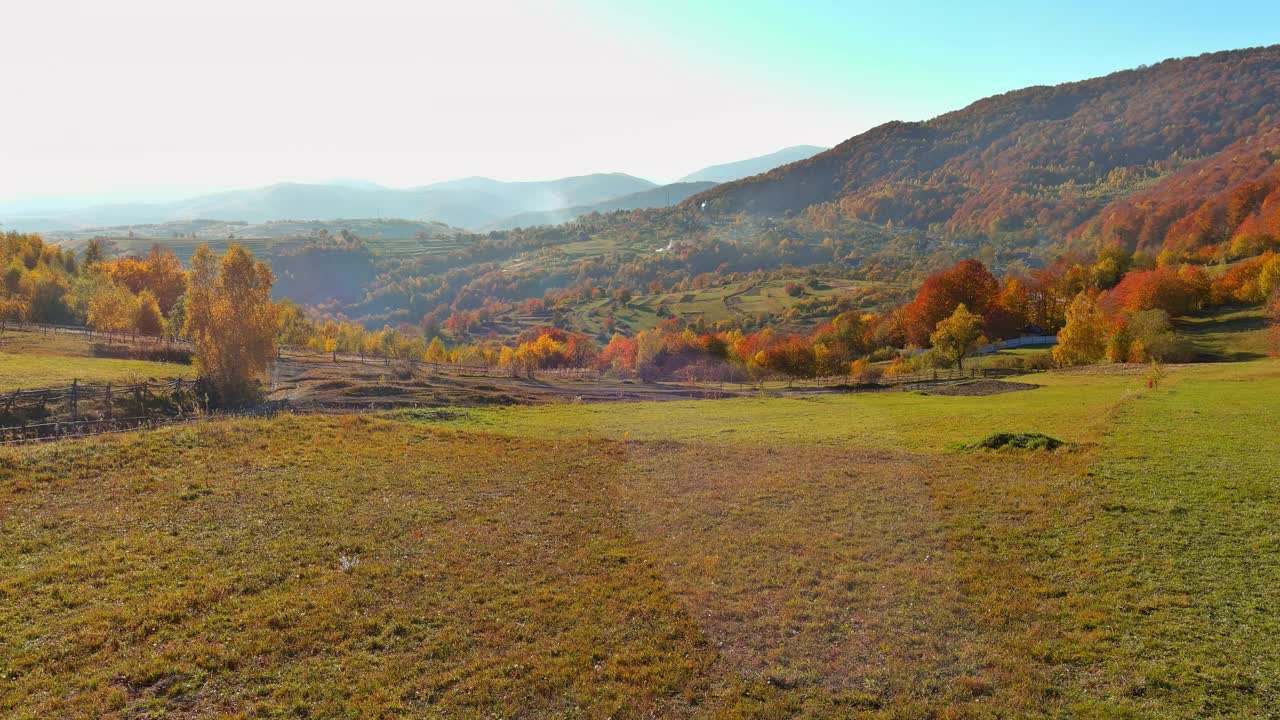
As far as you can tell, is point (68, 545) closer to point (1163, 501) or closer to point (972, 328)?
point (1163, 501)

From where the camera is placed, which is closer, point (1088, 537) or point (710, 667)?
point (710, 667)

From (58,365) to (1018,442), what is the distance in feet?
233

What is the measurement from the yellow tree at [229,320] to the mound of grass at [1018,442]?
45.6 m

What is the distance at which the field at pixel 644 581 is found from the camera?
10.2 m

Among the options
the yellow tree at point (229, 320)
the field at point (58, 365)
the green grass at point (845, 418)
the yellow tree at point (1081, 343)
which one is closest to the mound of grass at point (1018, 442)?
the green grass at point (845, 418)

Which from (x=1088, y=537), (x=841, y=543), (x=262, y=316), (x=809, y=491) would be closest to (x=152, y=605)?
(x=841, y=543)

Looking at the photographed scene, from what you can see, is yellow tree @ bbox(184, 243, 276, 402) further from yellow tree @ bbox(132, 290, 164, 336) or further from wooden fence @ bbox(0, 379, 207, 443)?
yellow tree @ bbox(132, 290, 164, 336)

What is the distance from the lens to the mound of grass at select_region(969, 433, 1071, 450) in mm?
25391

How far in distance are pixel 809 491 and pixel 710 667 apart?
11996 millimetres

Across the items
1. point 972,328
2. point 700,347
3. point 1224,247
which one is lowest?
point 700,347

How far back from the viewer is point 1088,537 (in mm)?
15891

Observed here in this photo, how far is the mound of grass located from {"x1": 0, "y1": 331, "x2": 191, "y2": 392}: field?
173ft

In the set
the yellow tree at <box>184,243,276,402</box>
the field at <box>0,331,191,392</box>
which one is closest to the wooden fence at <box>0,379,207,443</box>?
the yellow tree at <box>184,243,276,402</box>

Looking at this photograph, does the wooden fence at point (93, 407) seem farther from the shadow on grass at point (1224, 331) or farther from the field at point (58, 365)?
the shadow on grass at point (1224, 331)
